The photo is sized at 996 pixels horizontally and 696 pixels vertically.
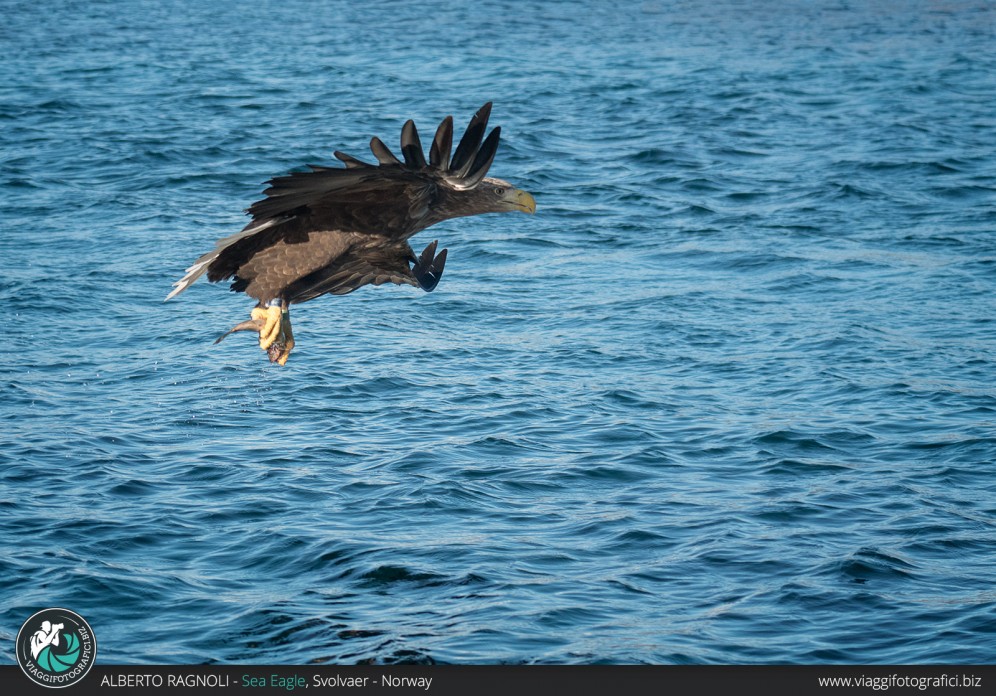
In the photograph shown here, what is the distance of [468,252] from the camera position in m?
15.6

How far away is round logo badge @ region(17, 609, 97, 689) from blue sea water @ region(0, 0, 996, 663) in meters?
0.21

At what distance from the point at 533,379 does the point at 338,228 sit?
16.4 feet

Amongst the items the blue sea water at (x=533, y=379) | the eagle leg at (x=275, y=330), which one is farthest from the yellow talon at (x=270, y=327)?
the blue sea water at (x=533, y=379)

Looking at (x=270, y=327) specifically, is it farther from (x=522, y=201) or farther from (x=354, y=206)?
(x=522, y=201)

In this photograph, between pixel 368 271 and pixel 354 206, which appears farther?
pixel 368 271

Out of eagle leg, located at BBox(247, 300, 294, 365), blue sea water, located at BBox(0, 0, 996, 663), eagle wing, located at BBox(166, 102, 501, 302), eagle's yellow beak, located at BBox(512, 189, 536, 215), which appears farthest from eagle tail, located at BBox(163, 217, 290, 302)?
blue sea water, located at BBox(0, 0, 996, 663)

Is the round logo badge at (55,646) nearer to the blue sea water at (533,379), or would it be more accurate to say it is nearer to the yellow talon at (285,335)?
the blue sea water at (533,379)

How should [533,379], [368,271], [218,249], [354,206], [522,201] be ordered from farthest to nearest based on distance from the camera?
[533,379]
[368,271]
[522,201]
[354,206]
[218,249]

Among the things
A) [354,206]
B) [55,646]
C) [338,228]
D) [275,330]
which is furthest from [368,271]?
[55,646]

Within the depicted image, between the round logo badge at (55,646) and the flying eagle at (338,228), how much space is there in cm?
175

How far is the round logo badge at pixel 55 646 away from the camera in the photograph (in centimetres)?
699

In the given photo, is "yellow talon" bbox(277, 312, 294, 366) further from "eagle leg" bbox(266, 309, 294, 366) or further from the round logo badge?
the round logo badge

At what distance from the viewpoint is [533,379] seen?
1212 cm

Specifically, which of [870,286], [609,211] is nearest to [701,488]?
[870,286]
